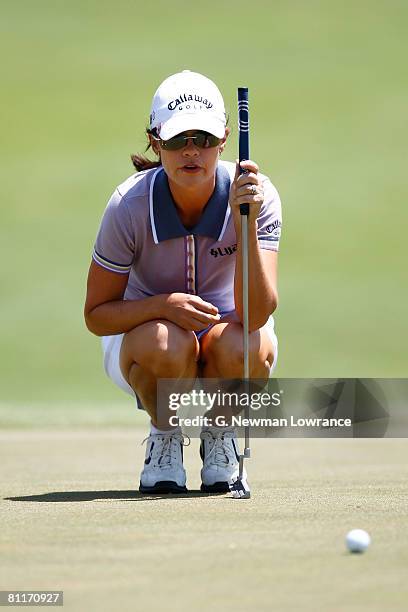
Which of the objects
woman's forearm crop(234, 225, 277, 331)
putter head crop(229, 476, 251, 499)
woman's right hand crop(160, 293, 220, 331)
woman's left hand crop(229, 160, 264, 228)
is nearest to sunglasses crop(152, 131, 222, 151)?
woman's left hand crop(229, 160, 264, 228)

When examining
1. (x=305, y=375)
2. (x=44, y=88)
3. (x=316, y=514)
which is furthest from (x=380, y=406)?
(x=44, y=88)

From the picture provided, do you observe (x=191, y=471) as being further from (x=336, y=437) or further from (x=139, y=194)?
(x=336, y=437)

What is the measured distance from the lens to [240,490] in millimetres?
3367

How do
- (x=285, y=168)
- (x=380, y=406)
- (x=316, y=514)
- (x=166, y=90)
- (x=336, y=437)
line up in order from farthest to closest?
(x=285, y=168), (x=380, y=406), (x=336, y=437), (x=166, y=90), (x=316, y=514)

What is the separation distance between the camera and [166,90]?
3559 mm

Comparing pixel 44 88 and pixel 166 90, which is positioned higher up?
pixel 44 88

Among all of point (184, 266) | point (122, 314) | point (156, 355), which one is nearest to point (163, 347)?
point (156, 355)

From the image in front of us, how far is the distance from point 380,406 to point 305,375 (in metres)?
1.45

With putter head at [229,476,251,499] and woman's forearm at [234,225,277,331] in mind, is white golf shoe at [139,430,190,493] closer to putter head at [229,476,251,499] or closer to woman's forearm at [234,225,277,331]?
putter head at [229,476,251,499]

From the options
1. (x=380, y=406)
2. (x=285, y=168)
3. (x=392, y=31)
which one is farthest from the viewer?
(x=392, y=31)

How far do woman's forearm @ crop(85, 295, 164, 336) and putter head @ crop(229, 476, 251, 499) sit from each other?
1.75ft

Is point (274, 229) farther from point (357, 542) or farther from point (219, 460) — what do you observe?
point (357, 542)

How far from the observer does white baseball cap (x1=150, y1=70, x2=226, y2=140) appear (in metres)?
3.45

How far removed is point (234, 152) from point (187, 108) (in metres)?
6.82
